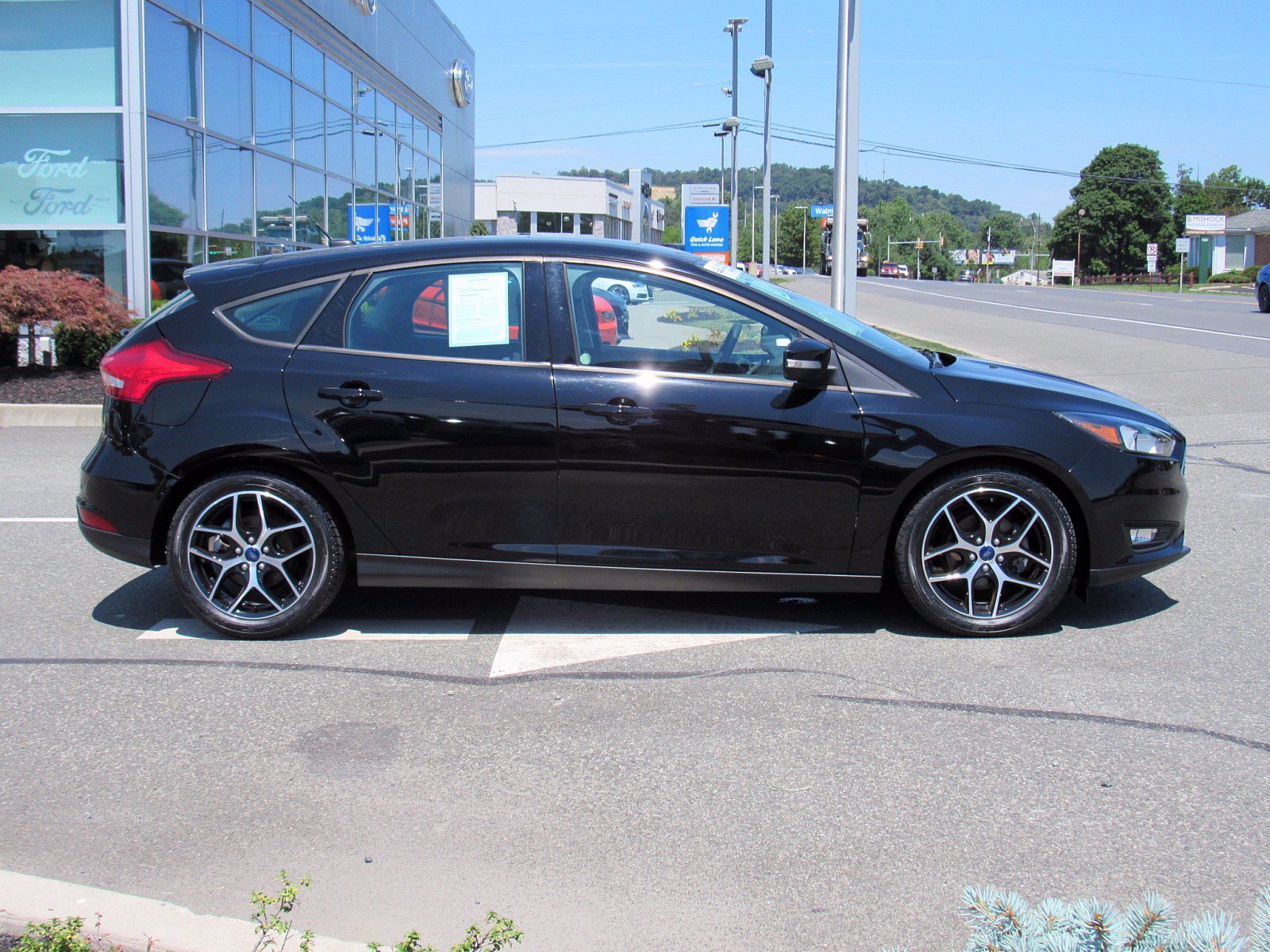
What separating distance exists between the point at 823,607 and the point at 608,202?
107 meters

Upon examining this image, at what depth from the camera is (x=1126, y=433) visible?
4.86 metres

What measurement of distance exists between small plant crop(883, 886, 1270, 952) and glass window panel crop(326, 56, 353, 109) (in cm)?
2460

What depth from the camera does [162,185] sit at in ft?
51.6

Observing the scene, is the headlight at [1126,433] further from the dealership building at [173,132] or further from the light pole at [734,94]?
the light pole at [734,94]

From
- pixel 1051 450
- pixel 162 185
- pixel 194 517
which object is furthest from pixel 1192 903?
pixel 162 185

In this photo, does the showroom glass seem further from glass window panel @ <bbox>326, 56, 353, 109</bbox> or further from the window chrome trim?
glass window panel @ <bbox>326, 56, 353, 109</bbox>

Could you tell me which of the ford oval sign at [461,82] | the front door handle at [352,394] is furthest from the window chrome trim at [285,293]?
the ford oval sign at [461,82]

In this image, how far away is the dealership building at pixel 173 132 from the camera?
14.8 m

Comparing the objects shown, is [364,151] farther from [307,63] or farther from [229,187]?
[229,187]

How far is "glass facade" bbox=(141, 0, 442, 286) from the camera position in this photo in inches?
627

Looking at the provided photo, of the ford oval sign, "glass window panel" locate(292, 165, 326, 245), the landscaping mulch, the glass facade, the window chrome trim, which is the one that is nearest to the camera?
the window chrome trim

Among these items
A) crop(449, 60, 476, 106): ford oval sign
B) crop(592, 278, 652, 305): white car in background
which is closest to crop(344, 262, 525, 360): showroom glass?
crop(592, 278, 652, 305): white car in background

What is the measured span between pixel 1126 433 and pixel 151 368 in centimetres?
406

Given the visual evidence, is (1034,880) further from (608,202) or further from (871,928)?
(608,202)
